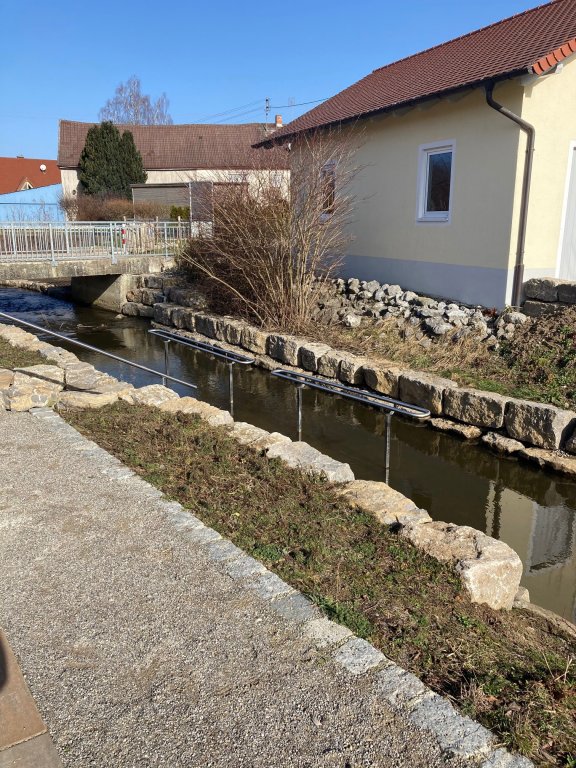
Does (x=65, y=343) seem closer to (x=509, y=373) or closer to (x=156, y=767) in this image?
(x=509, y=373)

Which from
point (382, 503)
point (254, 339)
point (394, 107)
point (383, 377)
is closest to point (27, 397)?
point (382, 503)

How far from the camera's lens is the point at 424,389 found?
29.4ft

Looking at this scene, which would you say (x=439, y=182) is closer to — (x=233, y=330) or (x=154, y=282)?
(x=233, y=330)

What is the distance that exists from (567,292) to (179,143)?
35.5m

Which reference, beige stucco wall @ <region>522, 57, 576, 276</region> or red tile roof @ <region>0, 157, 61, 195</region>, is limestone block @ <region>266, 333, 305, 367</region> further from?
red tile roof @ <region>0, 157, 61, 195</region>

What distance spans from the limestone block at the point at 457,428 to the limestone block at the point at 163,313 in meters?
9.05

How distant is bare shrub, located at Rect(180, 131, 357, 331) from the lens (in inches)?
488

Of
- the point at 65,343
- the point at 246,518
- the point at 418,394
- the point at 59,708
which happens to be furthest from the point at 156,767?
the point at 65,343

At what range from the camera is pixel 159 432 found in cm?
640

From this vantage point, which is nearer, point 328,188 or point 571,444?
point 571,444

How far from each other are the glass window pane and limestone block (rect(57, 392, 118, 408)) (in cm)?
757

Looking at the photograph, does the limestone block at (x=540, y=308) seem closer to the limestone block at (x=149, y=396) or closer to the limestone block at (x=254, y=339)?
the limestone block at (x=254, y=339)

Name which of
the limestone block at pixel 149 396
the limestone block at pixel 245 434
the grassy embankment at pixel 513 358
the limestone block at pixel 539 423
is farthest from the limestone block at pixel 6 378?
the limestone block at pixel 539 423

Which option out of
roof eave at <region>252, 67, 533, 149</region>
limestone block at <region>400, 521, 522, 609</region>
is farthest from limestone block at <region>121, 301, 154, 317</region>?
limestone block at <region>400, 521, 522, 609</region>
